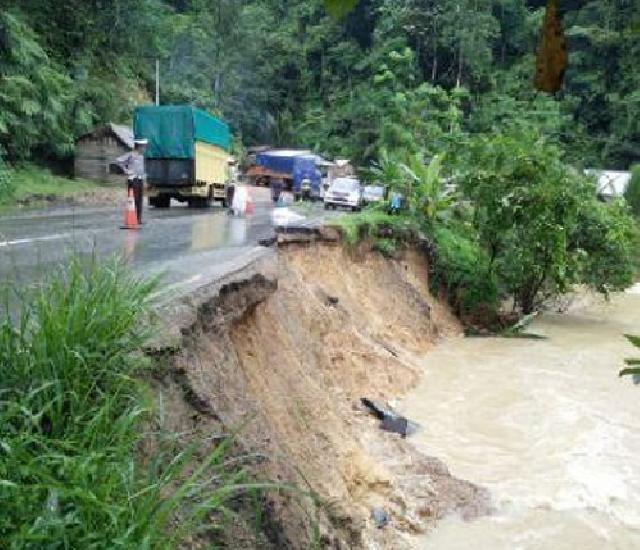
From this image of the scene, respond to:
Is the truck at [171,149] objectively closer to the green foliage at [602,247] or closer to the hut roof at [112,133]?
the hut roof at [112,133]

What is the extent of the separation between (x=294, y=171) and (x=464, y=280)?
29.2 m

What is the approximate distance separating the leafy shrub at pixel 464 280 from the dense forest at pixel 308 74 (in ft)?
15.9

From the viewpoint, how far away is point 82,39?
33.8 metres

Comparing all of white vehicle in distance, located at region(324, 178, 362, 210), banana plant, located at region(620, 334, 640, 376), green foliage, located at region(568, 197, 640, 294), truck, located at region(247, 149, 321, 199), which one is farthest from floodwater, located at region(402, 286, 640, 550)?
truck, located at region(247, 149, 321, 199)

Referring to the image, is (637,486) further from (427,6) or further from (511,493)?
(427,6)

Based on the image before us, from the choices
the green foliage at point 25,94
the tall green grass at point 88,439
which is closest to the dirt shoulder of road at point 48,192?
the green foliage at point 25,94

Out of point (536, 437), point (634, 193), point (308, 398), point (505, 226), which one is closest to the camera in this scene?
point (308, 398)

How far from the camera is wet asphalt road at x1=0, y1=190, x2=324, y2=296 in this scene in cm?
815

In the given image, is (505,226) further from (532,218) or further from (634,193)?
(634,193)

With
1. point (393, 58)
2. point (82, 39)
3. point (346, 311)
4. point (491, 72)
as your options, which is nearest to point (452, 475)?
point (346, 311)

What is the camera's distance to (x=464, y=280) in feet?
57.3

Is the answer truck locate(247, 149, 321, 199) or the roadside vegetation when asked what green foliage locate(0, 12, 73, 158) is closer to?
the roadside vegetation

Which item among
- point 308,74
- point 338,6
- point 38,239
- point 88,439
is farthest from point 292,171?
point 338,6

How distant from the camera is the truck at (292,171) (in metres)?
39.9
